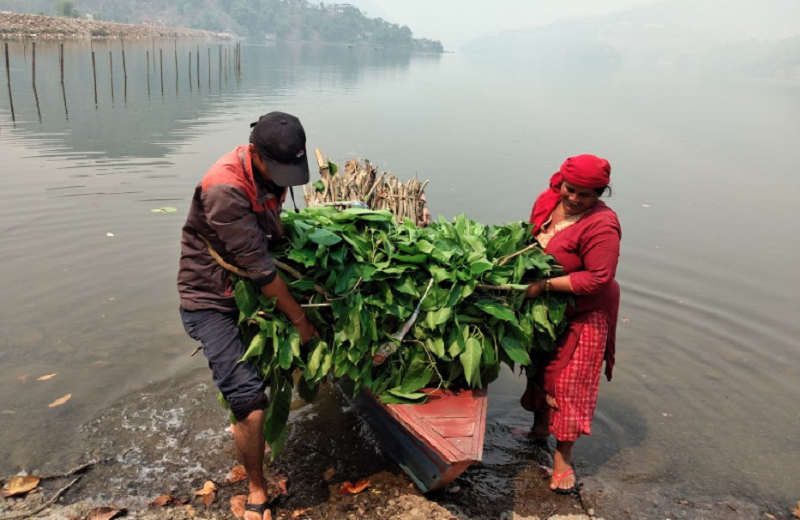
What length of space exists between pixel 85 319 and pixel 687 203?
1295 cm

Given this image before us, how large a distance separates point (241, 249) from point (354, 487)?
7.03 feet

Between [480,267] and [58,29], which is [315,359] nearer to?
[480,267]

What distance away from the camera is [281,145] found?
3080mm

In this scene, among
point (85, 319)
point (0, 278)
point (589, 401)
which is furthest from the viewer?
point (0, 278)

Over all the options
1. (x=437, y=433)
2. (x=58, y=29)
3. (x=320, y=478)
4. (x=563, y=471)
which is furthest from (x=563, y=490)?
(x=58, y=29)

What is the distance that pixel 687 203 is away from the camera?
14.0 m

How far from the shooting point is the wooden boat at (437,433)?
3.43 m

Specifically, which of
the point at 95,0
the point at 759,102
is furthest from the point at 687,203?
the point at 95,0

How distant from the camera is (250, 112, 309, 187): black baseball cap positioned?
10.1ft

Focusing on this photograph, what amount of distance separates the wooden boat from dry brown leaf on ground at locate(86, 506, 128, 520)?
1812 mm

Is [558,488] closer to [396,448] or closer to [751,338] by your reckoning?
[396,448]

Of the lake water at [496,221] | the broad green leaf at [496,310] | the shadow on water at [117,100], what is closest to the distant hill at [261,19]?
the shadow on water at [117,100]

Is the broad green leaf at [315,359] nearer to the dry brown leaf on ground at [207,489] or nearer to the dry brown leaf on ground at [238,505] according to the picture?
the dry brown leaf on ground at [238,505]

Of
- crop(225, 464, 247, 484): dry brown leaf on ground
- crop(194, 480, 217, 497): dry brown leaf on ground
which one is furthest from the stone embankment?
crop(194, 480, 217, 497): dry brown leaf on ground
